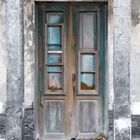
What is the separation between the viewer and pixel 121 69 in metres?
7.20

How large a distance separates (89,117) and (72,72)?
864mm

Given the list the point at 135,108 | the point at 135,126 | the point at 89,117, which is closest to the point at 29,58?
the point at 89,117

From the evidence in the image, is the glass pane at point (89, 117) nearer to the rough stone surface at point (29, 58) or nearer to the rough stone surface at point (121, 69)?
the rough stone surface at point (29, 58)

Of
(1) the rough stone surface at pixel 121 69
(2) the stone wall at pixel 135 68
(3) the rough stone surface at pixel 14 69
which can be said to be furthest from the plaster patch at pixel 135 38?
(3) the rough stone surface at pixel 14 69

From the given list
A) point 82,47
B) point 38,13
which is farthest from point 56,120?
point 38,13

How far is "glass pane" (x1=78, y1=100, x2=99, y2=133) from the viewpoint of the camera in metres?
8.75

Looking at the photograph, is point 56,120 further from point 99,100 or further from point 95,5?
point 95,5

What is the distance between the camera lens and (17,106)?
7.17m

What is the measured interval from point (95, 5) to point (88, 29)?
17.5 inches

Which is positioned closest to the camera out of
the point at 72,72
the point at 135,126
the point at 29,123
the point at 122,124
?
the point at 122,124

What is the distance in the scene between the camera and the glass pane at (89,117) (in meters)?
8.75

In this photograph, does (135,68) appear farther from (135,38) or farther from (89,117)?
(89,117)

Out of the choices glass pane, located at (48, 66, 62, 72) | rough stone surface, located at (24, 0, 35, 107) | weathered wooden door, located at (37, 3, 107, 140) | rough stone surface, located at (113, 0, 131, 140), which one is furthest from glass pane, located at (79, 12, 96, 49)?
rough stone surface, located at (113, 0, 131, 140)

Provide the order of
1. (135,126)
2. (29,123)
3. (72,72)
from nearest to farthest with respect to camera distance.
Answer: (29,123) → (135,126) → (72,72)
